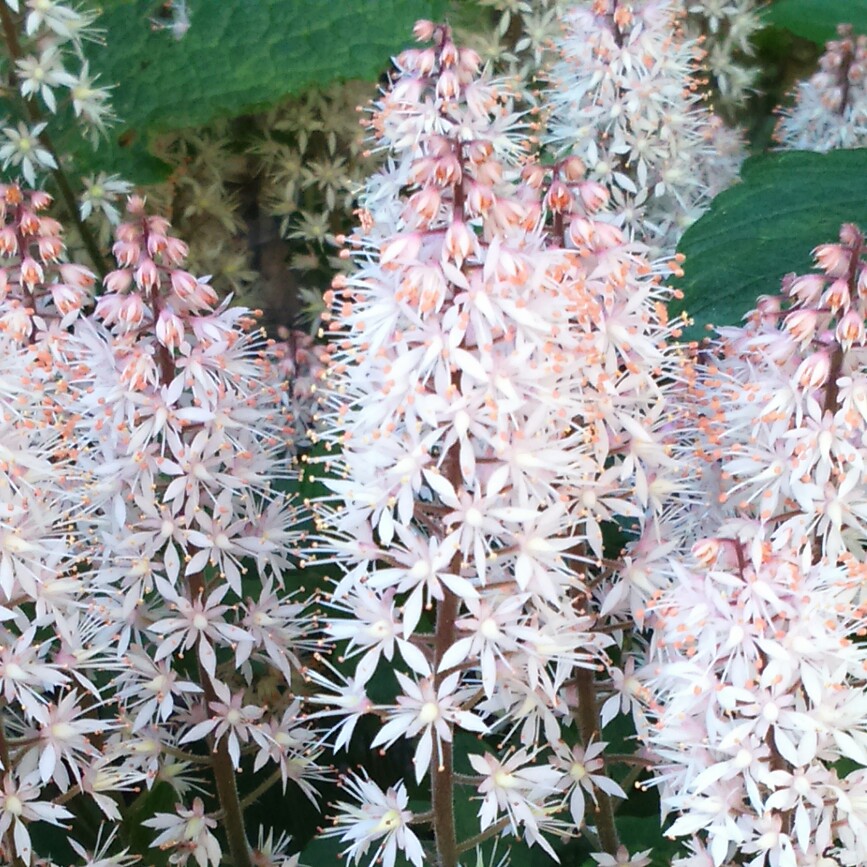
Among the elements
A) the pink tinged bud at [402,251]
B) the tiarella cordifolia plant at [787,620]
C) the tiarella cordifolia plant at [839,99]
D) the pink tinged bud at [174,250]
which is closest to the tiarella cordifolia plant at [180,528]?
the pink tinged bud at [174,250]

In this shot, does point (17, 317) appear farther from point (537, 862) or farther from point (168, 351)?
point (537, 862)

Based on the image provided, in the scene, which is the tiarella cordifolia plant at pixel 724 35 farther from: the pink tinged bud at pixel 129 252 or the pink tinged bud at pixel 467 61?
the pink tinged bud at pixel 129 252

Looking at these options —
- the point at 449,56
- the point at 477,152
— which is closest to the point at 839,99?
the point at 449,56

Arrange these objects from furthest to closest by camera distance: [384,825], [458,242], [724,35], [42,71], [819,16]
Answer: [724,35] → [819,16] → [42,71] → [384,825] → [458,242]

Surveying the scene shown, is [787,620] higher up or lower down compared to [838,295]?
lower down

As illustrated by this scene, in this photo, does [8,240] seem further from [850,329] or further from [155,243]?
[850,329]

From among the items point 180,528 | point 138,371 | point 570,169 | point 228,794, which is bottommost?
point 228,794

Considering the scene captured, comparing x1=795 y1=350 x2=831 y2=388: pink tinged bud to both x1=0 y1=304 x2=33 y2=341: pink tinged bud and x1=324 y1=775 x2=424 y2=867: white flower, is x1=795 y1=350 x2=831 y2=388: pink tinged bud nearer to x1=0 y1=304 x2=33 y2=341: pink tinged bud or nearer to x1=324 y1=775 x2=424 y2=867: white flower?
x1=324 y1=775 x2=424 y2=867: white flower
